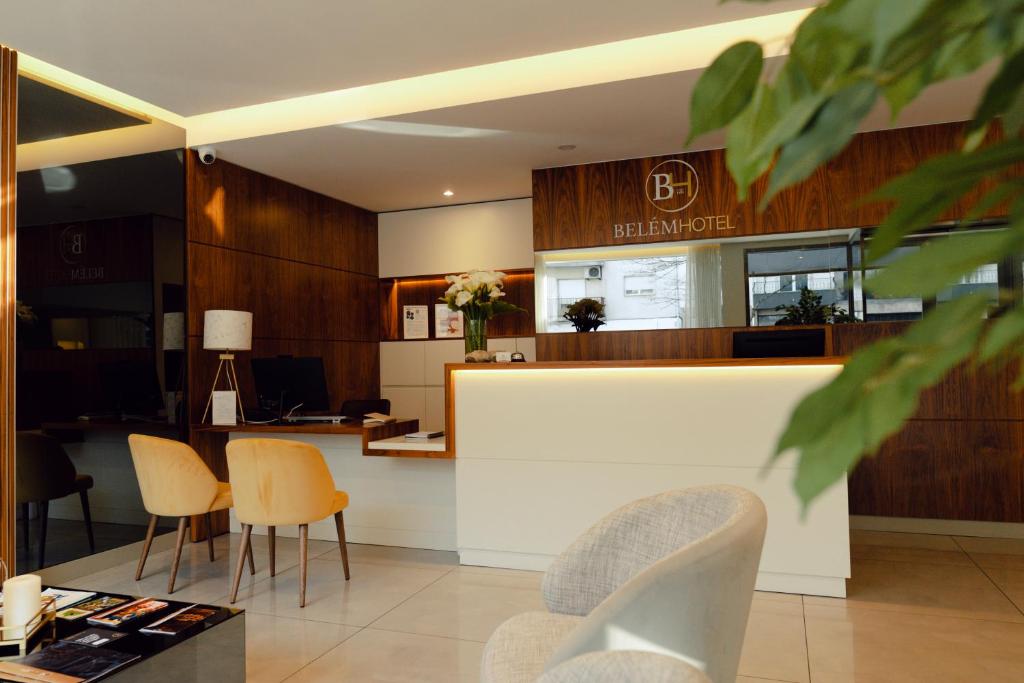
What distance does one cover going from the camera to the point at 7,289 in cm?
438

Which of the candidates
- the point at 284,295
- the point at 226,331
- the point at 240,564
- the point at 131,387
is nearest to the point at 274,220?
the point at 284,295

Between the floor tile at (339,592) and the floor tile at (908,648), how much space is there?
7.63 feet

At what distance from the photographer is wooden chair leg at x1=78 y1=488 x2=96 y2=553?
190 inches

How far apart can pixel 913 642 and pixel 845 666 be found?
0.52 m

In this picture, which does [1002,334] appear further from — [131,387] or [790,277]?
[790,277]

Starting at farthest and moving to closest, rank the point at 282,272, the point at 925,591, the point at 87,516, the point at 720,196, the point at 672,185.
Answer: the point at 282,272 < the point at 672,185 < the point at 720,196 < the point at 87,516 < the point at 925,591

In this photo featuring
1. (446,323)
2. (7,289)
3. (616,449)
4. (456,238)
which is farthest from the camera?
(446,323)

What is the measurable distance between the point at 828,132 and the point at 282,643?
12.7 feet

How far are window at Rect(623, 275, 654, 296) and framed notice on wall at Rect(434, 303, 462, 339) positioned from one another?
2403 mm

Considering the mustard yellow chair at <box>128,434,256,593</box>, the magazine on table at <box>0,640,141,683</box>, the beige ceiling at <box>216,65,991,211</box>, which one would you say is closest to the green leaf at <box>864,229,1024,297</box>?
the magazine on table at <box>0,640,141,683</box>

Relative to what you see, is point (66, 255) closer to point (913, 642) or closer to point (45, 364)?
point (45, 364)

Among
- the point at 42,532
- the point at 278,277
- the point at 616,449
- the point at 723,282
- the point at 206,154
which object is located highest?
the point at 206,154

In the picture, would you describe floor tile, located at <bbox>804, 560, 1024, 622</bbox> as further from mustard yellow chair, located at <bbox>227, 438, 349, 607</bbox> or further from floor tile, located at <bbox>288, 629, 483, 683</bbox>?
mustard yellow chair, located at <bbox>227, 438, 349, 607</bbox>

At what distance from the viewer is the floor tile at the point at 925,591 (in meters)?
3.84
